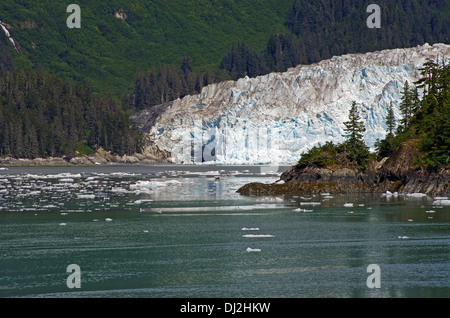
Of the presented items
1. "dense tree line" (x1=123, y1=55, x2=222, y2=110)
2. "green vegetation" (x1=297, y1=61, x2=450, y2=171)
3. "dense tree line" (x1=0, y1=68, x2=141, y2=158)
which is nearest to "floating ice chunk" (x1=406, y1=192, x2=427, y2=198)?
"green vegetation" (x1=297, y1=61, x2=450, y2=171)

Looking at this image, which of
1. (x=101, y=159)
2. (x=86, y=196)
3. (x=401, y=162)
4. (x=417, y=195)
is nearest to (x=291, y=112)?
(x=101, y=159)

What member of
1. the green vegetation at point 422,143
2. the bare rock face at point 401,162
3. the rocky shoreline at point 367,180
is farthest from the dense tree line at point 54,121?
the bare rock face at point 401,162

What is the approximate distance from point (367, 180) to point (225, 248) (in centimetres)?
3221

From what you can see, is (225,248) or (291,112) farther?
(291,112)

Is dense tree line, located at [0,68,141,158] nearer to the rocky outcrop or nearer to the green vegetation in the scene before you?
the rocky outcrop

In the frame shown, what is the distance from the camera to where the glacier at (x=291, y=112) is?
117562mm

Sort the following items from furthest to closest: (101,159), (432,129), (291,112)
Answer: (101,159)
(291,112)
(432,129)

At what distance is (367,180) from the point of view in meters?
53.6

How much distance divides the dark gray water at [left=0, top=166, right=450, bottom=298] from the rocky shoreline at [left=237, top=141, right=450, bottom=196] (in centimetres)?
765

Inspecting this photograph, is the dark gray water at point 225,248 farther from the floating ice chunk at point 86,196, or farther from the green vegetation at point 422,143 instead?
the green vegetation at point 422,143

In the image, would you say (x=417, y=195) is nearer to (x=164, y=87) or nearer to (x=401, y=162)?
(x=401, y=162)

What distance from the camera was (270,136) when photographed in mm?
121250

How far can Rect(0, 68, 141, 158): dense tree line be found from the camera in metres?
137

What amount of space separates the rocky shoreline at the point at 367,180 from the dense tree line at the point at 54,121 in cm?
9772
